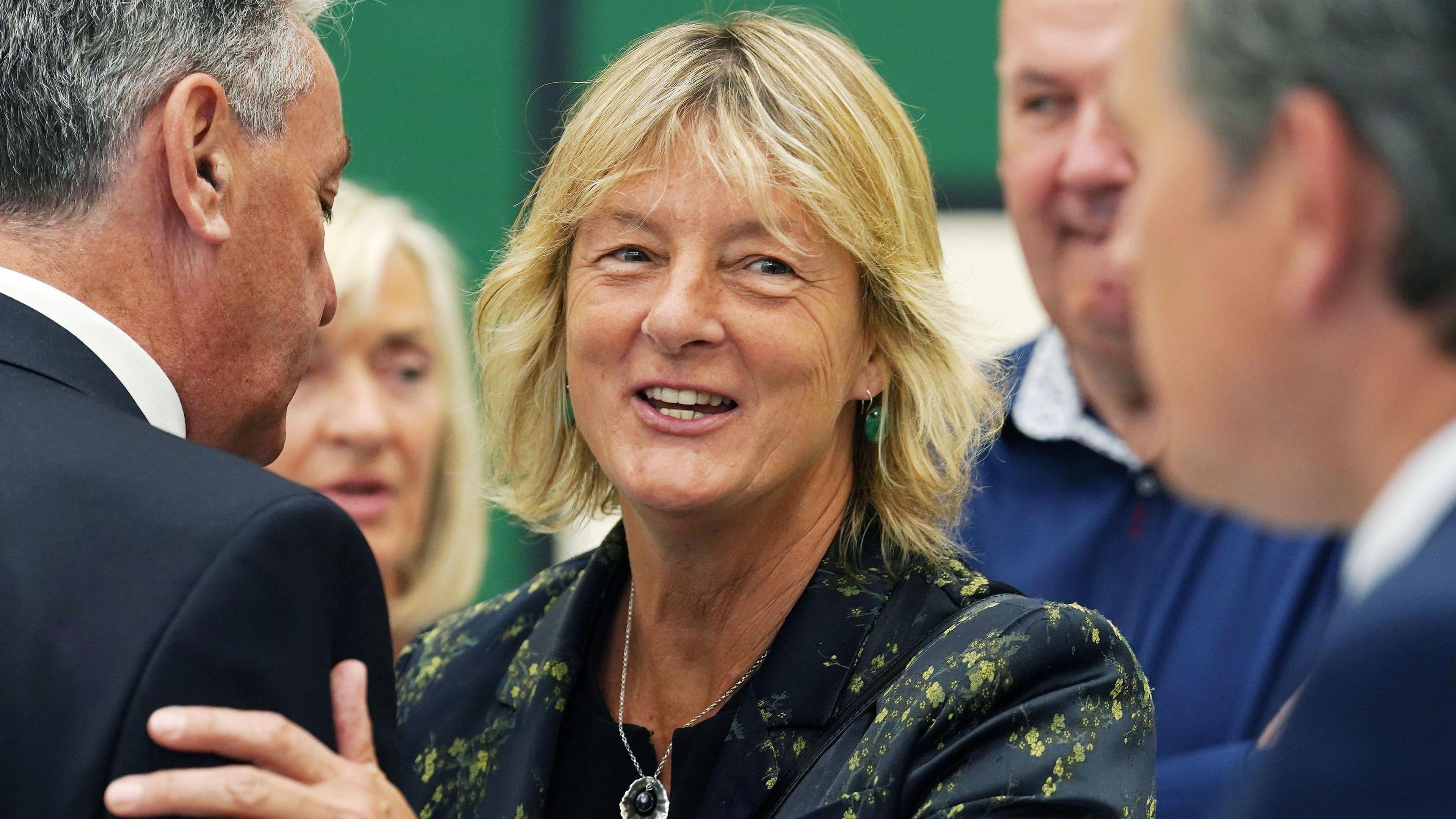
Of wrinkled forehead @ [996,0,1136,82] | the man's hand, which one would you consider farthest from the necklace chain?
wrinkled forehead @ [996,0,1136,82]

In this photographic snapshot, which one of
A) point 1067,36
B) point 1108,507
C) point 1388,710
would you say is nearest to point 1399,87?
point 1388,710

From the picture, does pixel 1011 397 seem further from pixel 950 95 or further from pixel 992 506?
pixel 950 95

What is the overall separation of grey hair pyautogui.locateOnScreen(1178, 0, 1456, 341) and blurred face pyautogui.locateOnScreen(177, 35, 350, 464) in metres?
1.34

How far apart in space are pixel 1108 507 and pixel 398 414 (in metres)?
1.75

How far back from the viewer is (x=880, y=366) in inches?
93.9

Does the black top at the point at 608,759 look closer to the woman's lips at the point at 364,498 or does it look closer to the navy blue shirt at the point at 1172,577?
the navy blue shirt at the point at 1172,577

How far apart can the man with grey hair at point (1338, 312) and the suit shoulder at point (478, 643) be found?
165cm

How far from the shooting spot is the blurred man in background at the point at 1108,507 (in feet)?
8.59

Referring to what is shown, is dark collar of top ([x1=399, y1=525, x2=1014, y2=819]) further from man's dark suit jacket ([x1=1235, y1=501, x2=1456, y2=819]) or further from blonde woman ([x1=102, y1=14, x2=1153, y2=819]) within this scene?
man's dark suit jacket ([x1=1235, y1=501, x2=1456, y2=819])

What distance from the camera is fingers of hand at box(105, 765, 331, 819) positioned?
4.66ft

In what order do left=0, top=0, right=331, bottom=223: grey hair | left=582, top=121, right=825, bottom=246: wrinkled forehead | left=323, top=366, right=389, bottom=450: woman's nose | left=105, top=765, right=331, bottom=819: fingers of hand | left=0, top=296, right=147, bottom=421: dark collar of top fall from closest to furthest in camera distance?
left=105, top=765, right=331, bottom=819: fingers of hand
left=0, top=296, right=147, bottom=421: dark collar of top
left=0, top=0, right=331, bottom=223: grey hair
left=582, top=121, right=825, bottom=246: wrinkled forehead
left=323, top=366, right=389, bottom=450: woman's nose

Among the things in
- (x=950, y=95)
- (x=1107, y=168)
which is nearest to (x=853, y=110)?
(x=1107, y=168)

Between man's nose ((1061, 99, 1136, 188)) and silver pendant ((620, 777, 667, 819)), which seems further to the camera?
man's nose ((1061, 99, 1136, 188))

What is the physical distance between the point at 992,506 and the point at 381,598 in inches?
57.8
